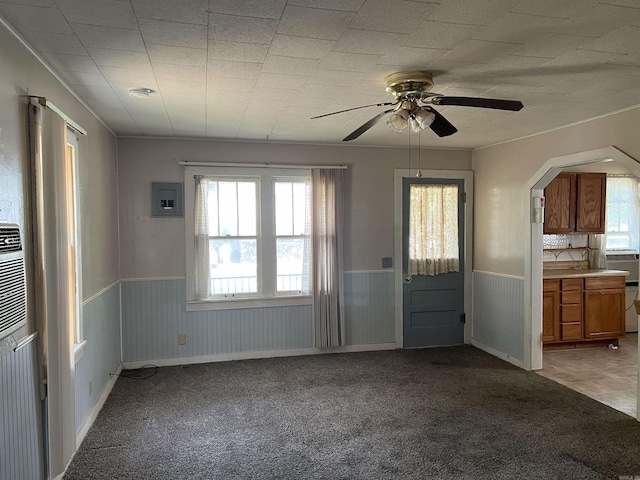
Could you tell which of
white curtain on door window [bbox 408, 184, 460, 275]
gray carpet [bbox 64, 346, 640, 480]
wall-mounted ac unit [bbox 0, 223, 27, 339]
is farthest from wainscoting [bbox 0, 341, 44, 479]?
white curtain on door window [bbox 408, 184, 460, 275]

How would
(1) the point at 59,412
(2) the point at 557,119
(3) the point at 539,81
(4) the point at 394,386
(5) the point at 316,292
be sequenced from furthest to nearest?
(5) the point at 316,292 → (4) the point at 394,386 → (2) the point at 557,119 → (3) the point at 539,81 → (1) the point at 59,412

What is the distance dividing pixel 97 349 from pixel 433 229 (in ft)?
12.4

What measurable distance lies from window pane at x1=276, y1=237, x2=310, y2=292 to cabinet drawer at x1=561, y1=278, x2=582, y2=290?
3035 millimetres

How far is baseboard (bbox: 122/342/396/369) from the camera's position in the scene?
4.80 m

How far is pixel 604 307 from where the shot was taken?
5.51 m

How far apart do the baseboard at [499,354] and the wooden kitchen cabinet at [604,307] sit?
119 cm

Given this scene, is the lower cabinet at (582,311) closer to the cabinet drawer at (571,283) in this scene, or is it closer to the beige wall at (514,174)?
the cabinet drawer at (571,283)

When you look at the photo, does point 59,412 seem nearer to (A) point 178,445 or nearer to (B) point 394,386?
(A) point 178,445

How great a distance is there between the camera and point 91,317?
11.5 feet

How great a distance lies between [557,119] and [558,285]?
7.30 feet

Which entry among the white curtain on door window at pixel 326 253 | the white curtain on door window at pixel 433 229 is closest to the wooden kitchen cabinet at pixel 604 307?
the white curtain on door window at pixel 433 229

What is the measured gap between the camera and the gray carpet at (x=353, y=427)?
279 centimetres

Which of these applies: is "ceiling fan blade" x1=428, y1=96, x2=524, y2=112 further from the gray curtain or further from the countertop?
the countertop

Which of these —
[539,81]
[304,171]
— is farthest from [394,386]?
[539,81]
